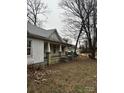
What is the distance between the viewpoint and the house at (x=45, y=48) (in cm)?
136

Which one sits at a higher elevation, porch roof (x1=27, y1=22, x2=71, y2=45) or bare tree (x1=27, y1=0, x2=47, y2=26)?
bare tree (x1=27, y1=0, x2=47, y2=26)

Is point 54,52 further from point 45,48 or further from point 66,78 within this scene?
point 66,78

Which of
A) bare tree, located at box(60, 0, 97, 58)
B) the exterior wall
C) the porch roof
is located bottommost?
the exterior wall

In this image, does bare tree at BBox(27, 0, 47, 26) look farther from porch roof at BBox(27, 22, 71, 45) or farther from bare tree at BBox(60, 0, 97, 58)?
bare tree at BBox(60, 0, 97, 58)

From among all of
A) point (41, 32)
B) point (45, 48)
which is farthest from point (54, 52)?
point (41, 32)

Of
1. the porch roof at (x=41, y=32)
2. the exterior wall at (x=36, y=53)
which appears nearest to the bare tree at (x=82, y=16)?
the porch roof at (x=41, y=32)

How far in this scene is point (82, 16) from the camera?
134cm

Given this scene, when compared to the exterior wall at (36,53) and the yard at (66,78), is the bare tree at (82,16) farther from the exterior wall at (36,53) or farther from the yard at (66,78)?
the exterior wall at (36,53)

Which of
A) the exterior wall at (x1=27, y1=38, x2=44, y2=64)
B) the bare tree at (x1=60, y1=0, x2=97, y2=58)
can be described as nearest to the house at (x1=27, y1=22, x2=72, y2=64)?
the exterior wall at (x1=27, y1=38, x2=44, y2=64)

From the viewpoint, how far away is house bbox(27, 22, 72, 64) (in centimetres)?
136

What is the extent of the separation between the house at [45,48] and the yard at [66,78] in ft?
0.26

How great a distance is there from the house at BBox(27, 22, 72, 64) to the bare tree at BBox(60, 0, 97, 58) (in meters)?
0.16

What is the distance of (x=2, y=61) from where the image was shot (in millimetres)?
1153
